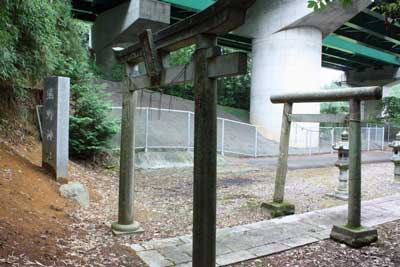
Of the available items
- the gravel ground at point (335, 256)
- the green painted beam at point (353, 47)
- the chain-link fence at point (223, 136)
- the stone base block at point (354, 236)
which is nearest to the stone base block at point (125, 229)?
the gravel ground at point (335, 256)

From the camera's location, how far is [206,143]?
9.15 ft

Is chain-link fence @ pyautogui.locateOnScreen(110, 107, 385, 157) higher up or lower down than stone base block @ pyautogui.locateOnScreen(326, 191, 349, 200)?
higher up

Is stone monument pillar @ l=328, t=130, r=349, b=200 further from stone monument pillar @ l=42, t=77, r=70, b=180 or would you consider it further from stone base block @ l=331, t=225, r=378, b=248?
stone monument pillar @ l=42, t=77, r=70, b=180

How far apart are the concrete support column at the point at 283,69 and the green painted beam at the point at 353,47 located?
4.81 metres

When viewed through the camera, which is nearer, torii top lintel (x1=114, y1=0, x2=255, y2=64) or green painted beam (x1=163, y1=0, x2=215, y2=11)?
torii top lintel (x1=114, y1=0, x2=255, y2=64)

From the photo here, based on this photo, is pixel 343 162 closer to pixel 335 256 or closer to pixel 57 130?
pixel 335 256

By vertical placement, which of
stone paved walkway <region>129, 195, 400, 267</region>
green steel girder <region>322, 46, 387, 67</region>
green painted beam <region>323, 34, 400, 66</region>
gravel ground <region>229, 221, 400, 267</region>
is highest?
green steel girder <region>322, 46, 387, 67</region>

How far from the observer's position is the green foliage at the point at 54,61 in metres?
5.46

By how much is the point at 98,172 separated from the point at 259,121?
10115 mm

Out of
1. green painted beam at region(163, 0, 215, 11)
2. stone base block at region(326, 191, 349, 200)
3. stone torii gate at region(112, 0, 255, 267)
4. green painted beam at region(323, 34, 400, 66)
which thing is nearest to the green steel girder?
green painted beam at region(323, 34, 400, 66)

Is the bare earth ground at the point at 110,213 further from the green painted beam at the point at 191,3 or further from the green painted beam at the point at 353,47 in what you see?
the green painted beam at the point at 353,47

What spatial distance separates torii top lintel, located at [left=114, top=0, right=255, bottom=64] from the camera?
2.59 meters

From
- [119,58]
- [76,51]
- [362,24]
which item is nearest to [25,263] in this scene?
[119,58]

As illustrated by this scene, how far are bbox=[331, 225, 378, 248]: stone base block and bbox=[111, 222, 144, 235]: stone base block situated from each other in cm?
236
